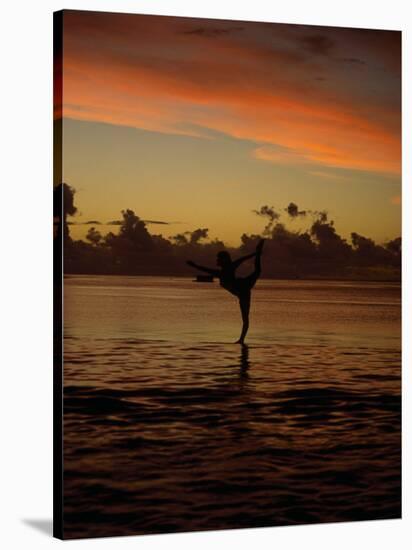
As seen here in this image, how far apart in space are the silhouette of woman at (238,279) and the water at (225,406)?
0.06 meters

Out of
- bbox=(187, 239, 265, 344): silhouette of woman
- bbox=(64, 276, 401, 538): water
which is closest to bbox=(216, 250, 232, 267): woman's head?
bbox=(187, 239, 265, 344): silhouette of woman

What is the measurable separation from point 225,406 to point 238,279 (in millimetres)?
865

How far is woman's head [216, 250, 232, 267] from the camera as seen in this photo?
33.6 ft

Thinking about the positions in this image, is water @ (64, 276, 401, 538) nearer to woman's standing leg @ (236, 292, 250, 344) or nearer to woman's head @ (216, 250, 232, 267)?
woman's standing leg @ (236, 292, 250, 344)

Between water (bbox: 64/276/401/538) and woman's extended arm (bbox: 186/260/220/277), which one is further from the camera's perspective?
woman's extended arm (bbox: 186/260/220/277)

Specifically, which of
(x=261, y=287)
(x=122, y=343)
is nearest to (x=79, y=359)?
(x=122, y=343)

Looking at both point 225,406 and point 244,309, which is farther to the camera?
point 244,309

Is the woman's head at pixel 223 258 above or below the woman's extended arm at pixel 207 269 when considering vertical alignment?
above

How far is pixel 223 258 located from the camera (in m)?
10.3

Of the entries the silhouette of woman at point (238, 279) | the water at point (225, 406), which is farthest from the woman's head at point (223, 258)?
the water at point (225, 406)

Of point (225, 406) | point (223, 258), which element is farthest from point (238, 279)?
point (225, 406)

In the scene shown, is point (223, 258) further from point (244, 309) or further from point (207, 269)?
point (244, 309)

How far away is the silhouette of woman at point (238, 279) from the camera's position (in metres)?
10.3

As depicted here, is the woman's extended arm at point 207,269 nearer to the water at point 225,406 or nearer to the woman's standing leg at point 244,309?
the water at point 225,406
